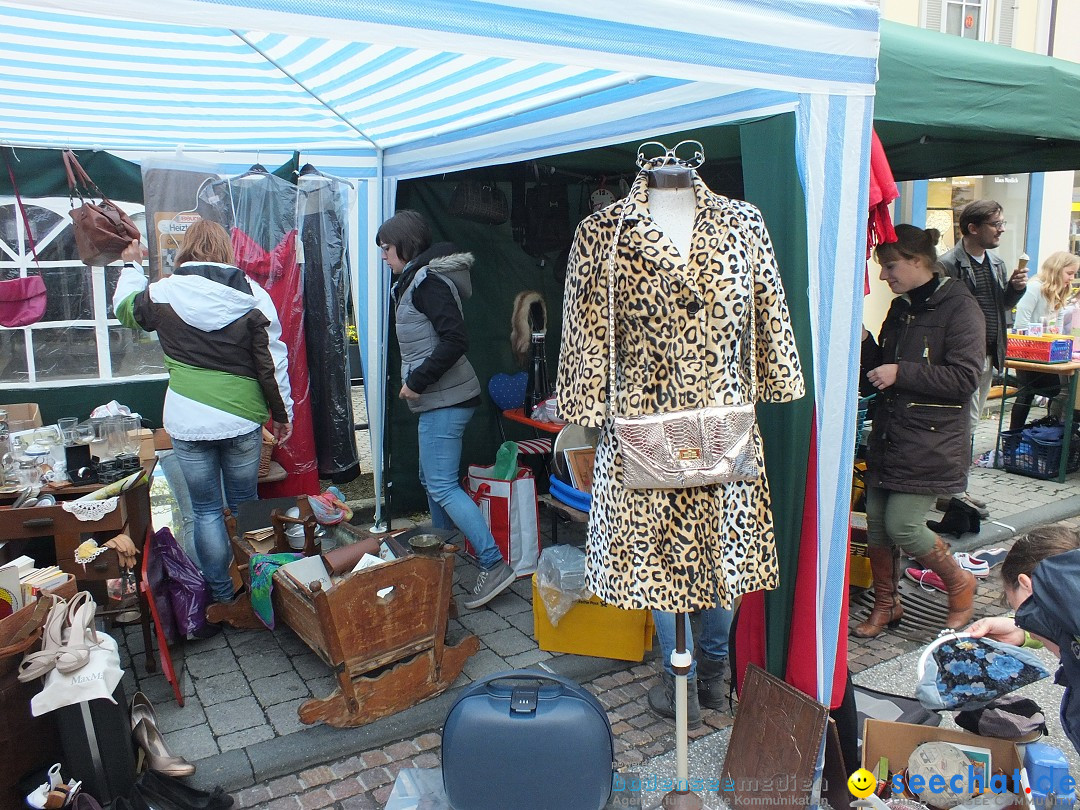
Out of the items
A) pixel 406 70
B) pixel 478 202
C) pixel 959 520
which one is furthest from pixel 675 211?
pixel 959 520

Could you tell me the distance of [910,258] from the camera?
3.28 meters

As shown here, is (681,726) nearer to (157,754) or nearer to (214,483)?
(157,754)

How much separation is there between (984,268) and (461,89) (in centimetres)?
327

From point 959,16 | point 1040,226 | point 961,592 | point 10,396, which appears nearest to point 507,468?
point 961,592

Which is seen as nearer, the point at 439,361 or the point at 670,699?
the point at 670,699

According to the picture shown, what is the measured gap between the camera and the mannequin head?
329cm

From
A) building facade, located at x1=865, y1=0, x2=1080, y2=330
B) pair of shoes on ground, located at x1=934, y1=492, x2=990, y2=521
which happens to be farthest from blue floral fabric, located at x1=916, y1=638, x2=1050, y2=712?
building facade, located at x1=865, y1=0, x2=1080, y2=330

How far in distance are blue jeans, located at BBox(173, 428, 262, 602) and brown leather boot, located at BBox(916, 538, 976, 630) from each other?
3154 millimetres

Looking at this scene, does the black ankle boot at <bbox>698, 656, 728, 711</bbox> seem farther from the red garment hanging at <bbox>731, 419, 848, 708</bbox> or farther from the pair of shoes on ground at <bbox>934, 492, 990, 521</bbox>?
the pair of shoes on ground at <bbox>934, 492, 990, 521</bbox>

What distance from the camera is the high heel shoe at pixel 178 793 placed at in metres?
2.46

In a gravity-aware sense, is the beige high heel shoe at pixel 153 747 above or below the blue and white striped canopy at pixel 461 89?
below

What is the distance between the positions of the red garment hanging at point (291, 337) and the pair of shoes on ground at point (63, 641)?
220cm

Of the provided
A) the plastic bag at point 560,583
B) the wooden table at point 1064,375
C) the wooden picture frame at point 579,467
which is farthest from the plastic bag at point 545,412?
the wooden table at point 1064,375

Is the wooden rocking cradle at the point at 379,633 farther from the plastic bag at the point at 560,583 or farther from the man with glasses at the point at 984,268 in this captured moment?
the man with glasses at the point at 984,268
